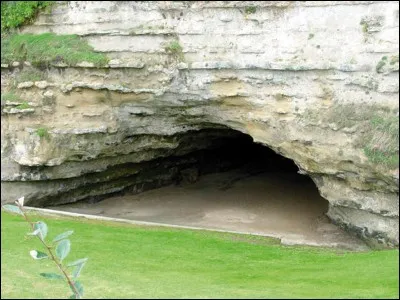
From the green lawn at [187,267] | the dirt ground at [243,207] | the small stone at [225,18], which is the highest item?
the small stone at [225,18]

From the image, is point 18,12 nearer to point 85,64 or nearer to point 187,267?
point 85,64

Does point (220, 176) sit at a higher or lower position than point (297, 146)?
lower

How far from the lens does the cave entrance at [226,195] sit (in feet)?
50.1

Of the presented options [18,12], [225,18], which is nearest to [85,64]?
[18,12]

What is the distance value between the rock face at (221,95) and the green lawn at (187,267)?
5.07 ft

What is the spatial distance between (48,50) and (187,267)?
6589 millimetres

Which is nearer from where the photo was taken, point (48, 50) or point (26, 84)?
point (48, 50)

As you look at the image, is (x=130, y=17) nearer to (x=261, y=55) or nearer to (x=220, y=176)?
(x=261, y=55)

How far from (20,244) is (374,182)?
653 cm

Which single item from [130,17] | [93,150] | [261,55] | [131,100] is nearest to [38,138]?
[93,150]

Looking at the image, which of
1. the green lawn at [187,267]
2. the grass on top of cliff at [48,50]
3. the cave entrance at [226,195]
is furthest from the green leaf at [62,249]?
the grass on top of cliff at [48,50]

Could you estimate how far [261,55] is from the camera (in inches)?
502

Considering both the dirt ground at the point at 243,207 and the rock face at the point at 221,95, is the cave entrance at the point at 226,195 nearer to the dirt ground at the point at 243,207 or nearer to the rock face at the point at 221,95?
the dirt ground at the point at 243,207

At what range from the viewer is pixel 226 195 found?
18.0 metres
